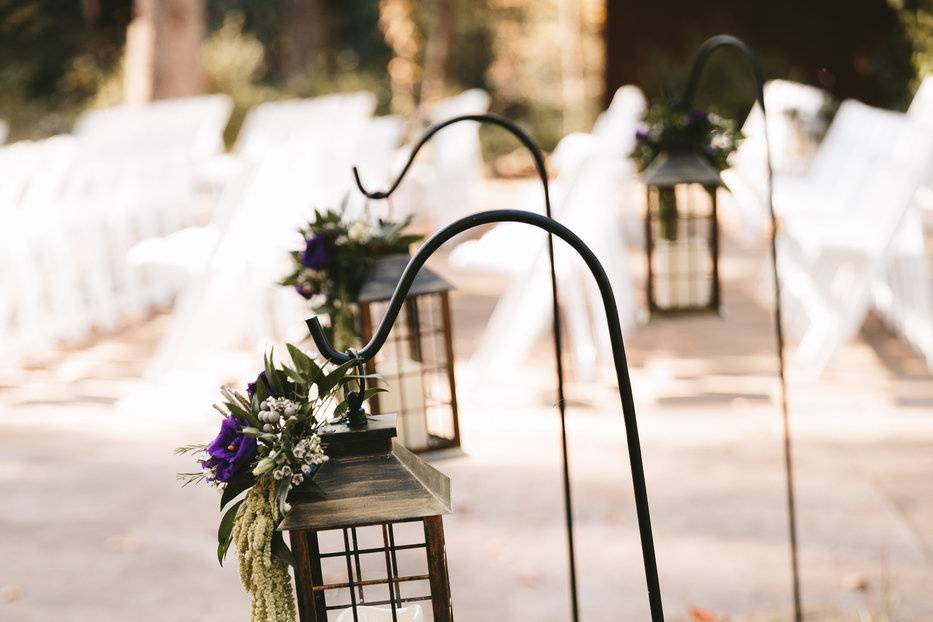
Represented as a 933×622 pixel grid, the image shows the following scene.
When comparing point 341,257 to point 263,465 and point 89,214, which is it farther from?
point 89,214

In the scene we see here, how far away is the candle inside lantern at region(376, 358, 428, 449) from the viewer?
2.19m

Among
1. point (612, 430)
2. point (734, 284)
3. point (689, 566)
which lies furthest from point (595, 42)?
point (689, 566)

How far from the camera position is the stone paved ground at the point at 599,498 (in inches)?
114

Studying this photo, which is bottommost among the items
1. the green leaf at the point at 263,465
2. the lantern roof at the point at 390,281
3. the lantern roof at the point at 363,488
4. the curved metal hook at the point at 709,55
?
the lantern roof at the point at 363,488

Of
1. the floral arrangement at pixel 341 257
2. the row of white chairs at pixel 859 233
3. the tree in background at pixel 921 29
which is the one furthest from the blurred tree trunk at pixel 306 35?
the floral arrangement at pixel 341 257

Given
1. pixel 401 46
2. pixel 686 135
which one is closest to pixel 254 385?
pixel 686 135

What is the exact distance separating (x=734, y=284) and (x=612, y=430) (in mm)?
2650

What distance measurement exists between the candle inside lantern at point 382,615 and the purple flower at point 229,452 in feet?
1.08

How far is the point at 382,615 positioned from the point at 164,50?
8.41m

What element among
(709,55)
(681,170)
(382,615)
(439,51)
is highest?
(439,51)

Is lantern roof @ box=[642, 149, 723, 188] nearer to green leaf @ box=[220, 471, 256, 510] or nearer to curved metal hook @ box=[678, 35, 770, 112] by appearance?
curved metal hook @ box=[678, 35, 770, 112]

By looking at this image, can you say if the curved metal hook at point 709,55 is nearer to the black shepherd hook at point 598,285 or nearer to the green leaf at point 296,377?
the black shepherd hook at point 598,285

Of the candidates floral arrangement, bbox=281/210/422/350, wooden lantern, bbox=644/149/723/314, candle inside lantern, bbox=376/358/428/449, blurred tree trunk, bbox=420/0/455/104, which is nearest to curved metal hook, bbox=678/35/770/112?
wooden lantern, bbox=644/149/723/314

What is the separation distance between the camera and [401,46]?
17.2 meters
